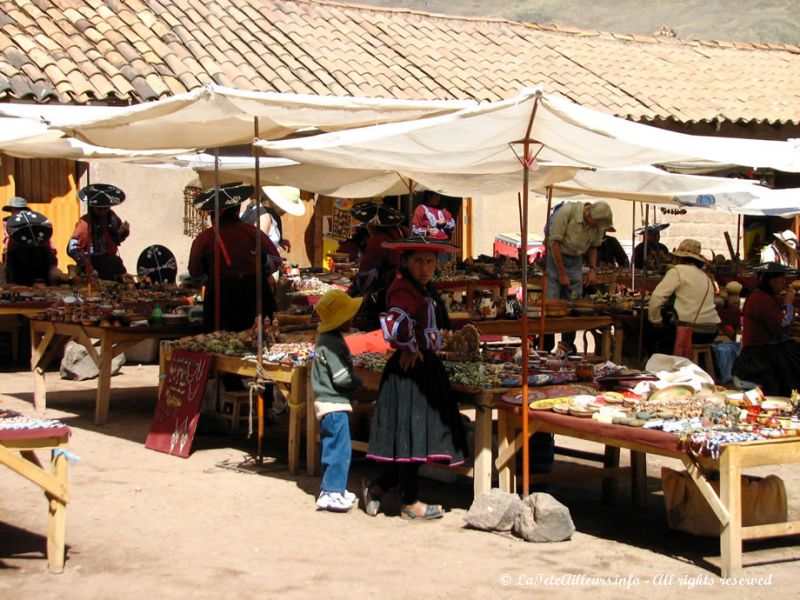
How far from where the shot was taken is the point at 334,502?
6520mm

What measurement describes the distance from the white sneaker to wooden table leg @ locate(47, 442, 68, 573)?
166 cm

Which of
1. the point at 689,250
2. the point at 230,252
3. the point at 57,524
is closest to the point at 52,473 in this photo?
the point at 57,524

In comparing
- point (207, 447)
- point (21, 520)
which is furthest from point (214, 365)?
point (21, 520)

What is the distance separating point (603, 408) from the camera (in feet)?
19.6

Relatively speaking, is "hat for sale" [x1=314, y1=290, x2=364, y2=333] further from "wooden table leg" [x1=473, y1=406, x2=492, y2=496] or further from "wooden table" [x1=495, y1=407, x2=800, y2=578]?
"wooden table" [x1=495, y1=407, x2=800, y2=578]

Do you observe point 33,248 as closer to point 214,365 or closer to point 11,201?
point 11,201

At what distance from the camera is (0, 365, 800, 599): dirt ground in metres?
5.14

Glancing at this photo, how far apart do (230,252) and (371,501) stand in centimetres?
320

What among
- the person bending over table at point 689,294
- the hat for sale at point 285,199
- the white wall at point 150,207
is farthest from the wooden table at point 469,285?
the white wall at point 150,207

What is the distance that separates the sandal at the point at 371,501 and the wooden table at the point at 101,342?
3.13 meters

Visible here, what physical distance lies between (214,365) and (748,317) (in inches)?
164

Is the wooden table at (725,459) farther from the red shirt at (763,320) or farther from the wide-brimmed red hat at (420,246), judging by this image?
the red shirt at (763,320)

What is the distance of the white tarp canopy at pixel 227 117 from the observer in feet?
22.5

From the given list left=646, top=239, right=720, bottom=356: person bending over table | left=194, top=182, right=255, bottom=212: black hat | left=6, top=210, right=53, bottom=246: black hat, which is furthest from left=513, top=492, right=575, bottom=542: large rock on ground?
left=6, top=210, right=53, bottom=246: black hat
